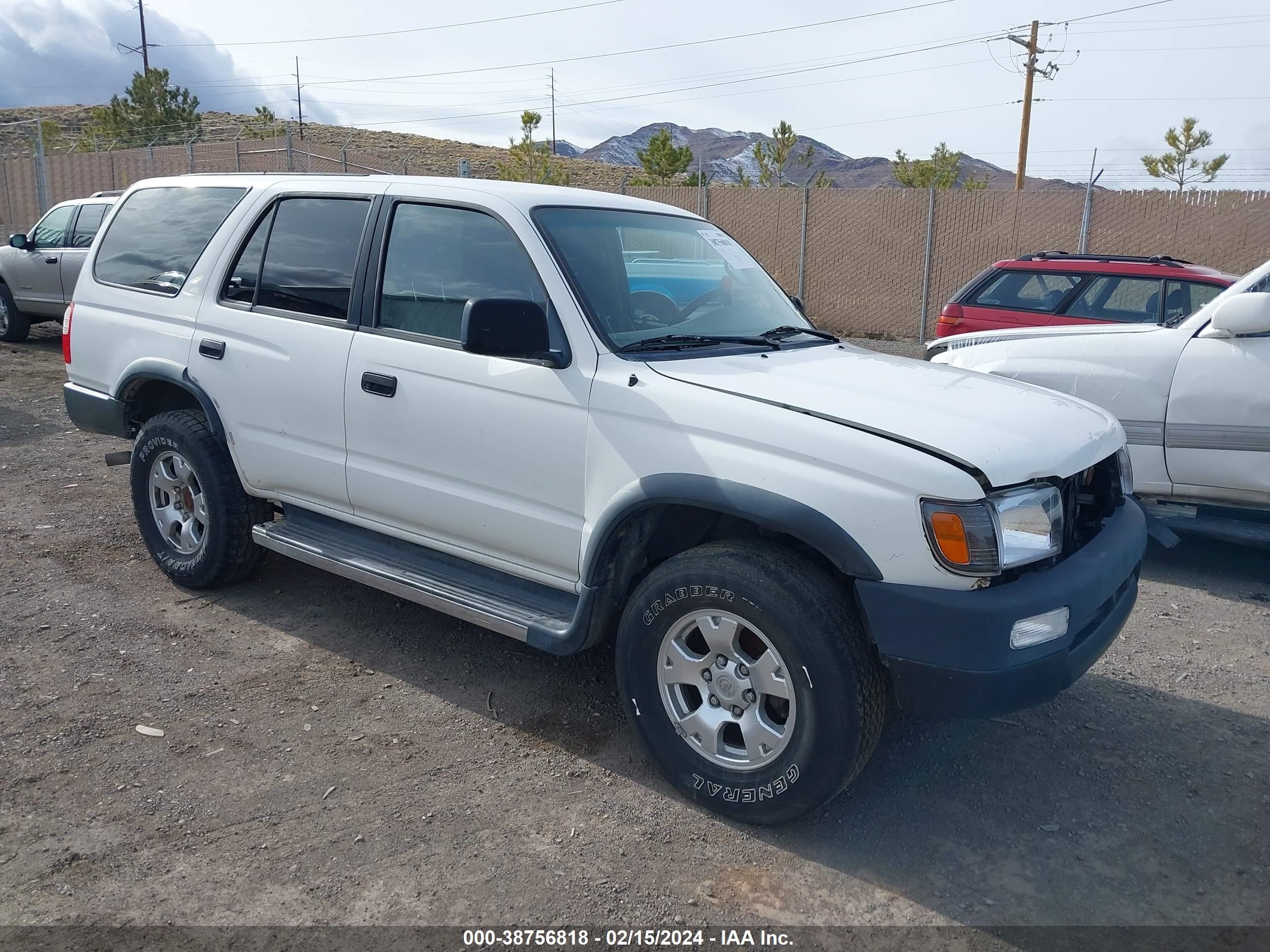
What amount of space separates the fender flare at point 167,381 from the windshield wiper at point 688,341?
2.16 m

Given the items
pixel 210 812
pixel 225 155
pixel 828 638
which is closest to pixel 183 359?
pixel 210 812

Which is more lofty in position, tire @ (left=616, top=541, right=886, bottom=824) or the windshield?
the windshield

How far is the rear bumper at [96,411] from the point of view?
5082 mm

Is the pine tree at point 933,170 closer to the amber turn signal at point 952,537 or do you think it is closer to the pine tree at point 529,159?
the pine tree at point 529,159

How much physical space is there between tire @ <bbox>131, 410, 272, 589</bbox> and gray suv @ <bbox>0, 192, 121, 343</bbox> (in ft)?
28.1

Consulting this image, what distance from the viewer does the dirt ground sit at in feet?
9.29

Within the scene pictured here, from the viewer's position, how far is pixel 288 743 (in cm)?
363

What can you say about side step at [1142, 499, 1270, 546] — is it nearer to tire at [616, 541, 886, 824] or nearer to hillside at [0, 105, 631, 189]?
tire at [616, 541, 886, 824]

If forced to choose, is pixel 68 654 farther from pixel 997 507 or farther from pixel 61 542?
pixel 997 507

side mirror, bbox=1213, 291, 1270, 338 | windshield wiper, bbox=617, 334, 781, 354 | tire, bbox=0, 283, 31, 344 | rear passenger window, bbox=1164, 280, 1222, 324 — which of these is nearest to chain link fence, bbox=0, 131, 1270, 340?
tire, bbox=0, 283, 31, 344

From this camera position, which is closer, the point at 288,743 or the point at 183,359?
the point at 288,743

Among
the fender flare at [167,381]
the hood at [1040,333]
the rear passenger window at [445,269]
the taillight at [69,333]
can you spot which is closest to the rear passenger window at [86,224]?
the taillight at [69,333]

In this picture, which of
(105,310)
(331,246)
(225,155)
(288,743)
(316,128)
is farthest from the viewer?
(316,128)

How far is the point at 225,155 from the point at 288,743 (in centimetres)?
2481
